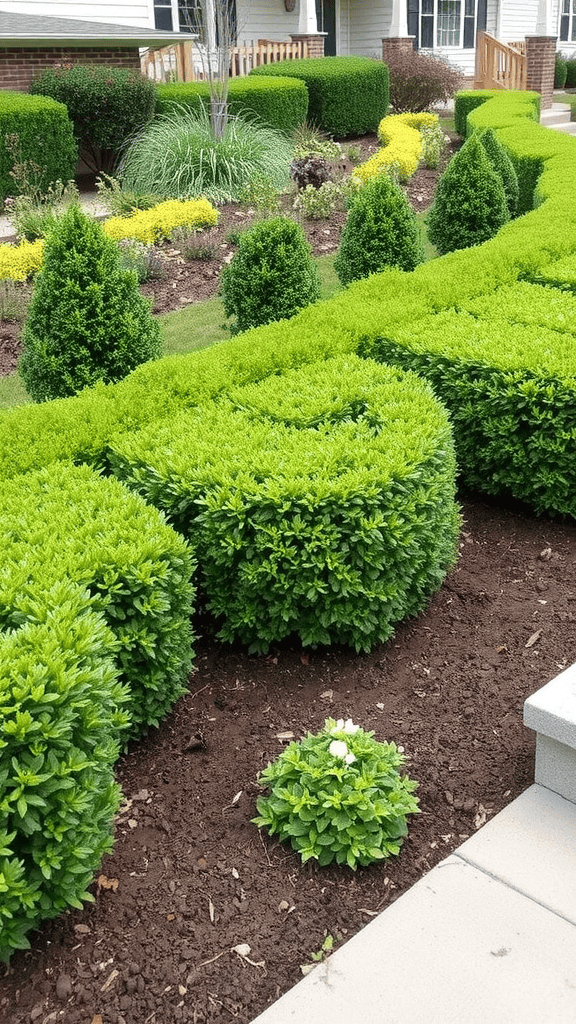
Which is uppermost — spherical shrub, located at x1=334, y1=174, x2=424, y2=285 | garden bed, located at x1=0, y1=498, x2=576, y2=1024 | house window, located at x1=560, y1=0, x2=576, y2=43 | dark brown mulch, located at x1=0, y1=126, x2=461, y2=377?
house window, located at x1=560, y1=0, x2=576, y2=43

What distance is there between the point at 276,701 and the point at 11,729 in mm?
1474

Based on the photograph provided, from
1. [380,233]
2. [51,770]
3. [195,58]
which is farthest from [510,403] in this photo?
[195,58]

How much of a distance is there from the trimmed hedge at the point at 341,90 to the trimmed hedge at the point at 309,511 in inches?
661

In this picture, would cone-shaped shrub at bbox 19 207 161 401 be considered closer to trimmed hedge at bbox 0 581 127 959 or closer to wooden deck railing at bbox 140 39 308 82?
trimmed hedge at bbox 0 581 127 959

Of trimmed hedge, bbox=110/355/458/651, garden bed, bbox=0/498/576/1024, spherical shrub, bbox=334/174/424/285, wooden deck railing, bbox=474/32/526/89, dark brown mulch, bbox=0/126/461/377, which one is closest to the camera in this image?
garden bed, bbox=0/498/576/1024

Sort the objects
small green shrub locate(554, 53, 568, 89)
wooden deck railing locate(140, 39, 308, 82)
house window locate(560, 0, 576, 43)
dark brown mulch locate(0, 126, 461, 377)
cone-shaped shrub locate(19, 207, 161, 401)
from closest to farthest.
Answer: cone-shaped shrub locate(19, 207, 161, 401)
dark brown mulch locate(0, 126, 461, 377)
wooden deck railing locate(140, 39, 308, 82)
small green shrub locate(554, 53, 568, 89)
house window locate(560, 0, 576, 43)

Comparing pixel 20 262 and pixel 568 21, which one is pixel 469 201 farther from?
pixel 568 21

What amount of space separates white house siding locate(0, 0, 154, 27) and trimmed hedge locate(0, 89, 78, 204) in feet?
20.3

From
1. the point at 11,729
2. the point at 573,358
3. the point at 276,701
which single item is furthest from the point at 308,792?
the point at 573,358

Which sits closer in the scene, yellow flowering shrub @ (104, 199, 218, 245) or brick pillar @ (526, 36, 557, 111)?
yellow flowering shrub @ (104, 199, 218, 245)

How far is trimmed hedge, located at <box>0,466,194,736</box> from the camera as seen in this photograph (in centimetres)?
311

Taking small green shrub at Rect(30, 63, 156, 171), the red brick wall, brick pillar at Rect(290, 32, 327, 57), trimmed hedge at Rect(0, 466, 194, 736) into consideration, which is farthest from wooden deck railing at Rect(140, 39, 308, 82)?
trimmed hedge at Rect(0, 466, 194, 736)

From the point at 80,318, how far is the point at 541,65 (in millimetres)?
24817

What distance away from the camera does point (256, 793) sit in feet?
10.5
